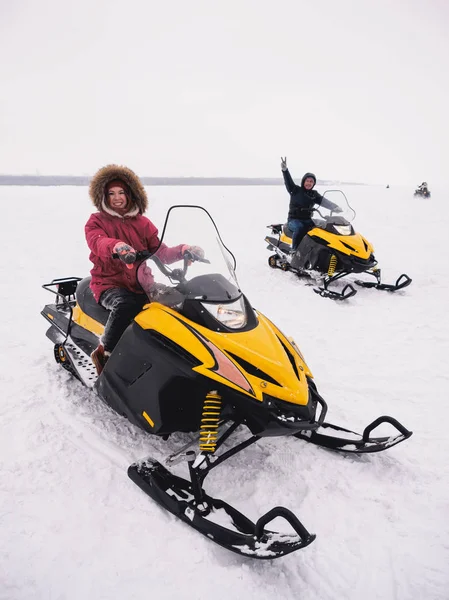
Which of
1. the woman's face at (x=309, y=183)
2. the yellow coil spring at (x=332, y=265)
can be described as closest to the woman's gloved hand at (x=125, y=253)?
the yellow coil spring at (x=332, y=265)

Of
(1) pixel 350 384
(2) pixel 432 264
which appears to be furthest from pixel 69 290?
(2) pixel 432 264

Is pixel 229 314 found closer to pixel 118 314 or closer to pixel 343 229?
pixel 118 314

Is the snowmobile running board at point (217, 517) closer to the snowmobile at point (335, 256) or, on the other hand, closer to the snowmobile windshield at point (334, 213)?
the snowmobile at point (335, 256)

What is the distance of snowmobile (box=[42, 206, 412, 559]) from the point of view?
7.18 feet

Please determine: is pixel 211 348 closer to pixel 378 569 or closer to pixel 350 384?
pixel 378 569

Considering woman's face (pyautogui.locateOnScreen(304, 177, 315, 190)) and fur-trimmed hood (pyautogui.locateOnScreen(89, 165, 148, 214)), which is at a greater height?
woman's face (pyautogui.locateOnScreen(304, 177, 315, 190))

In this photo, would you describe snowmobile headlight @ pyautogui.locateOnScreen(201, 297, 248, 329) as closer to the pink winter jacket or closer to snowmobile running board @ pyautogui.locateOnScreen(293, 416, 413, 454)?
the pink winter jacket

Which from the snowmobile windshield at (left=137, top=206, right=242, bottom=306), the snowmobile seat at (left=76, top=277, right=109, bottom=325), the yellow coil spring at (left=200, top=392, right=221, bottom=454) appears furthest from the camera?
the snowmobile seat at (left=76, top=277, right=109, bottom=325)

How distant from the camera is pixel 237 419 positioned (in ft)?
7.74

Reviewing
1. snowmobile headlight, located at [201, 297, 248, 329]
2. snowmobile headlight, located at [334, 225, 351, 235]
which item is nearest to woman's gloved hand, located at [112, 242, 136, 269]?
snowmobile headlight, located at [201, 297, 248, 329]

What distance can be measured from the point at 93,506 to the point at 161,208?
1463 centimetres

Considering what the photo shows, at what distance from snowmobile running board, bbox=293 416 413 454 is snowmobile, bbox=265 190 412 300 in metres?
3.29

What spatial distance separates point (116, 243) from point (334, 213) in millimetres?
5420

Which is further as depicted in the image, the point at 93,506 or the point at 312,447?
the point at 312,447
